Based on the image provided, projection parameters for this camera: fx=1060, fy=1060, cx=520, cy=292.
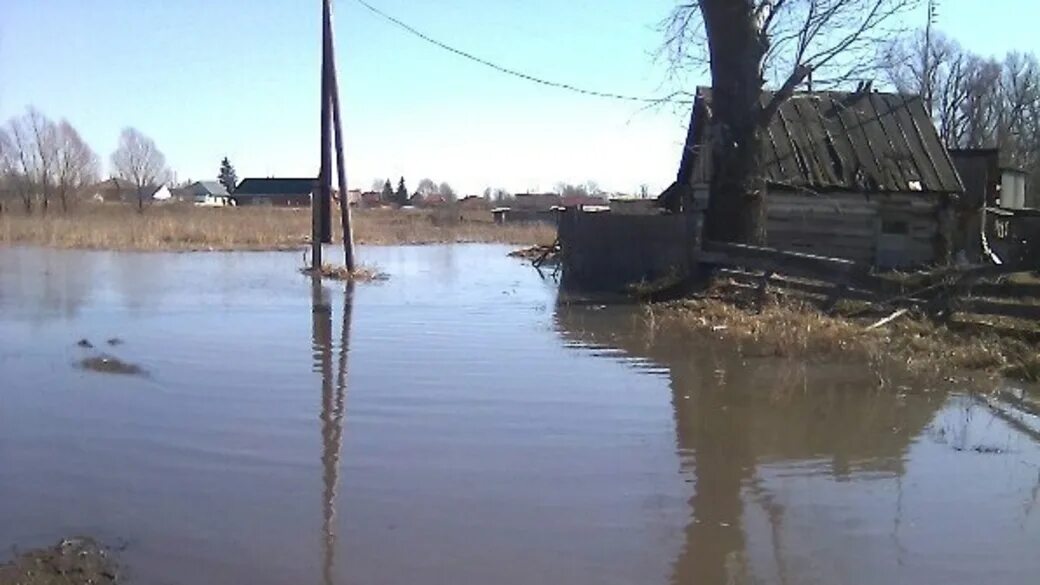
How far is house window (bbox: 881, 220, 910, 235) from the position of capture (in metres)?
26.9

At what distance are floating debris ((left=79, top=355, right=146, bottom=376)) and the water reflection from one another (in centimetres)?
581

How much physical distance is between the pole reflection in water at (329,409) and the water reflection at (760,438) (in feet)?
6.28

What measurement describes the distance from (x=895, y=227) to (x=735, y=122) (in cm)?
883

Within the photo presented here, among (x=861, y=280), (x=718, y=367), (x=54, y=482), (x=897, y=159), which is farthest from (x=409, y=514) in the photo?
(x=897, y=159)

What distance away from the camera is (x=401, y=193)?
138500 millimetres

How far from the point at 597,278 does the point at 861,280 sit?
1058 cm

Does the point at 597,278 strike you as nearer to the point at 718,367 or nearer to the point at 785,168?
the point at 785,168

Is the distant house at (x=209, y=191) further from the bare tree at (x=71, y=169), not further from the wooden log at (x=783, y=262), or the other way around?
the wooden log at (x=783, y=262)

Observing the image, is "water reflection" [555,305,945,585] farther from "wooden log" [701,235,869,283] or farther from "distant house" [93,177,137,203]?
"distant house" [93,177,137,203]

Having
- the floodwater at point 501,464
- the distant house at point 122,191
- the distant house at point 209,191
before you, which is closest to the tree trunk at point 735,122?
the floodwater at point 501,464

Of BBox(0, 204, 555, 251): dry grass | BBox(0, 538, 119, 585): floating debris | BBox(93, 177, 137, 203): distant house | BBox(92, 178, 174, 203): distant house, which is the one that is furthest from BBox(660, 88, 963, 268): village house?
BBox(93, 177, 137, 203): distant house

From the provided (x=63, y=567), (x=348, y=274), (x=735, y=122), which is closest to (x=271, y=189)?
(x=348, y=274)

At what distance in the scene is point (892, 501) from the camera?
22.2 ft

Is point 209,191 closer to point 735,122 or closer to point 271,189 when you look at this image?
point 271,189
